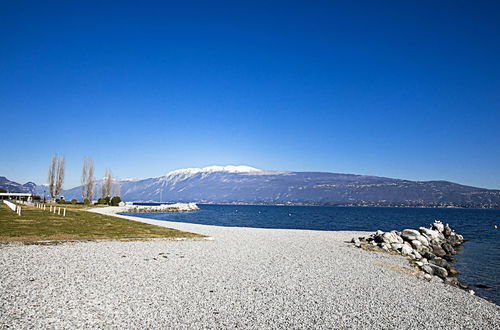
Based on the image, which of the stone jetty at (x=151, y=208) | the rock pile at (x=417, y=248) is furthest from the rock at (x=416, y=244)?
the stone jetty at (x=151, y=208)

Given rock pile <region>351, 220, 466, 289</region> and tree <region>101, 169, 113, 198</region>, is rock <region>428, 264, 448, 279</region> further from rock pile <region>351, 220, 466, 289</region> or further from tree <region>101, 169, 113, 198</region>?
tree <region>101, 169, 113, 198</region>

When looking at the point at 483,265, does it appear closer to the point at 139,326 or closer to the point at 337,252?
the point at 337,252

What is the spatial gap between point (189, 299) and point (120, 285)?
2.69 meters

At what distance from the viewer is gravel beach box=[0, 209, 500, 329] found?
800cm

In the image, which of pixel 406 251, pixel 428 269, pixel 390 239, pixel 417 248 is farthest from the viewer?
pixel 417 248

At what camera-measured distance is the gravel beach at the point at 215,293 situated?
800 cm

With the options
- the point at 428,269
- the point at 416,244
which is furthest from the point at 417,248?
the point at 428,269

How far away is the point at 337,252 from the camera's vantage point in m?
19.8

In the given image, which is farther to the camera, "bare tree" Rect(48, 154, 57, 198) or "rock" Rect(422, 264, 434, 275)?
"bare tree" Rect(48, 154, 57, 198)

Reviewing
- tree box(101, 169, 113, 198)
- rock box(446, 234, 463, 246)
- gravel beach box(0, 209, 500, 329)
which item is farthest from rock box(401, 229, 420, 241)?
tree box(101, 169, 113, 198)

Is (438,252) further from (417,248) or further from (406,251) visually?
(406,251)

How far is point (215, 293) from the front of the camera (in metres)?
10.1

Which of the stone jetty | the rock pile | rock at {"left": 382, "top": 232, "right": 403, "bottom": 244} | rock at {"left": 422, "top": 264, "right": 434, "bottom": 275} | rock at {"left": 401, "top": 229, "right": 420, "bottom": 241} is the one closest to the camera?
rock at {"left": 422, "top": 264, "right": 434, "bottom": 275}

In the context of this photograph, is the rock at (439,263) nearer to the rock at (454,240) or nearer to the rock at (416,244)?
the rock at (416,244)
